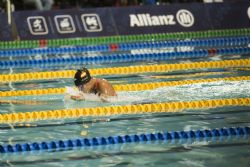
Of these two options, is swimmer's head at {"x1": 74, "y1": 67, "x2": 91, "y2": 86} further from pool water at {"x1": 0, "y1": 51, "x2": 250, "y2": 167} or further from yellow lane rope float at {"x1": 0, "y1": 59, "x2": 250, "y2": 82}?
yellow lane rope float at {"x1": 0, "y1": 59, "x2": 250, "y2": 82}

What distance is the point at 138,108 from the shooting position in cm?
786

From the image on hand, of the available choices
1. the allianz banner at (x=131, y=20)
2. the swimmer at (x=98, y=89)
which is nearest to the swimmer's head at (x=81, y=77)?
the swimmer at (x=98, y=89)

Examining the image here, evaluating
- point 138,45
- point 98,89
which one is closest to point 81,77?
point 98,89

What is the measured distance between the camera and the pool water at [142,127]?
18.6 feet

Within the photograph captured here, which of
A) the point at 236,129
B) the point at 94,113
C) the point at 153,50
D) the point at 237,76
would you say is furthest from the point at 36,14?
the point at 236,129

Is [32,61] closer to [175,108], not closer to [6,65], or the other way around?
[6,65]

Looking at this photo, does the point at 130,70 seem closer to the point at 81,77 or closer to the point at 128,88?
the point at 128,88

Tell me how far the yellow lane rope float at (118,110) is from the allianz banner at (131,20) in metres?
7.47

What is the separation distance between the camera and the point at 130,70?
36.2 feet

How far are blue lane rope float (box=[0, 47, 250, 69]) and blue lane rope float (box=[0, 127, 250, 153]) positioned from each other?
596 cm

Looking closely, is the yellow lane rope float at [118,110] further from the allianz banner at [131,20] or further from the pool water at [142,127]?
the allianz banner at [131,20]

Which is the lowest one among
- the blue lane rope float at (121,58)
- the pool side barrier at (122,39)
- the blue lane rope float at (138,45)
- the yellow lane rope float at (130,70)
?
the yellow lane rope float at (130,70)

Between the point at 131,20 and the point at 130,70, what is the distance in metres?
4.59

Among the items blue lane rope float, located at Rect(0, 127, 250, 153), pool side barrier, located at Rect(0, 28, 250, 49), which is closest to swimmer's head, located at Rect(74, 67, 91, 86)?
blue lane rope float, located at Rect(0, 127, 250, 153)
